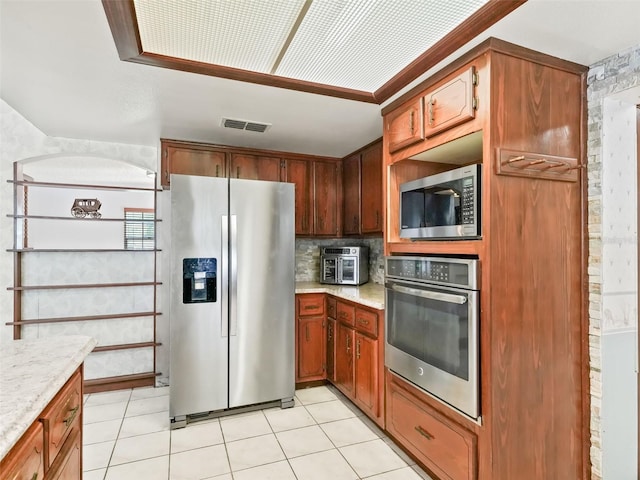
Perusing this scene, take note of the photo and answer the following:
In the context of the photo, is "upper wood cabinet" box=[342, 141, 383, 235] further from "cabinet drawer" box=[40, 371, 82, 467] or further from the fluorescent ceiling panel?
"cabinet drawer" box=[40, 371, 82, 467]

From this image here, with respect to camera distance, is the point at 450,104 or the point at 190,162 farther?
the point at 190,162

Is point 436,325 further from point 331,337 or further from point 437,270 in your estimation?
point 331,337

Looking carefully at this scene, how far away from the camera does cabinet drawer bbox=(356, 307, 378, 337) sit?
8.40 ft

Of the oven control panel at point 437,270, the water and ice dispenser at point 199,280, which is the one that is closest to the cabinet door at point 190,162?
the water and ice dispenser at point 199,280

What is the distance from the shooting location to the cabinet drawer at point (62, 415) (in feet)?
3.51

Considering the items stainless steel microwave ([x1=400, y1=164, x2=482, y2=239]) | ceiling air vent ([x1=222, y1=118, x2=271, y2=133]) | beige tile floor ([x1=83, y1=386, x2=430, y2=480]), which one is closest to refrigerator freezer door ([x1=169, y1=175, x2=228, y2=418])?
beige tile floor ([x1=83, y1=386, x2=430, y2=480])

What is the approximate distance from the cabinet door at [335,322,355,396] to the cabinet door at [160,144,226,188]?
185cm

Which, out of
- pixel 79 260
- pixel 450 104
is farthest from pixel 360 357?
pixel 79 260

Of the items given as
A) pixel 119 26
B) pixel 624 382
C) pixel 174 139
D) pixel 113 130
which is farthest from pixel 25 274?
pixel 624 382

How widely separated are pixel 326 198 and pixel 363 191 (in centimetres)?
47

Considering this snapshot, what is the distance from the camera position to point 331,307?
3.23m

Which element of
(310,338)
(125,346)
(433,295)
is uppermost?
(433,295)

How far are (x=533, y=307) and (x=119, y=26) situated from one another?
2.28 metres

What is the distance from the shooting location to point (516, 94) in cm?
168
